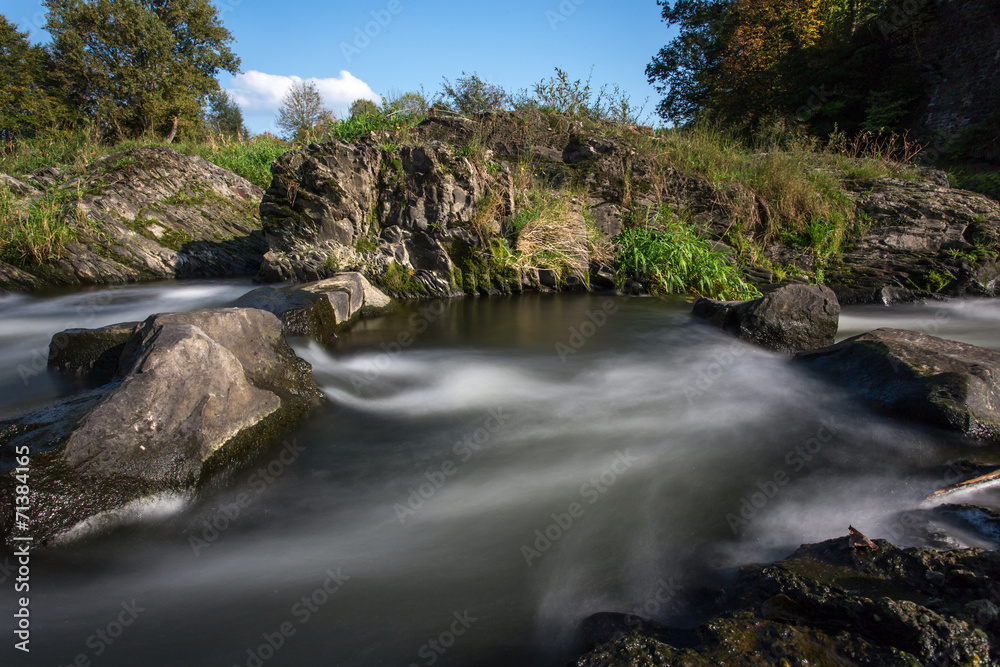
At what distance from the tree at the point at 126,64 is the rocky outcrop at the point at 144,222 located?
18.4 m

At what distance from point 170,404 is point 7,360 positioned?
3.34 meters

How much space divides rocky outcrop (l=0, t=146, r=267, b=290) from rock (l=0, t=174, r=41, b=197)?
0.9 inches

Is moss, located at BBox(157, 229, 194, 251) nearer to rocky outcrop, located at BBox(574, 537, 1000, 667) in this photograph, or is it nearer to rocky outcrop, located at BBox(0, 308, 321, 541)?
rocky outcrop, located at BBox(0, 308, 321, 541)

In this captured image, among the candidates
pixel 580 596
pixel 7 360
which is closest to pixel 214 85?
pixel 7 360

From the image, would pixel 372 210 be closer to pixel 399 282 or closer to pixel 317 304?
pixel 399 282

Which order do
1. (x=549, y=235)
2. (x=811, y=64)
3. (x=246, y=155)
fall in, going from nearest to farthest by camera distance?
1. (x=549, y=235)
2. (x=246, y=155)
3. (x=811, y=64)

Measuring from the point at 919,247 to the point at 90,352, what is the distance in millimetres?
12078

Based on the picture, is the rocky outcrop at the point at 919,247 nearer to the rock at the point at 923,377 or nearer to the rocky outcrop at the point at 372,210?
the rock at the point at 923,377

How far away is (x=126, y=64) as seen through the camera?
2691 centimetres

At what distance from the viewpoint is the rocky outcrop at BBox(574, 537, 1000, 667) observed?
1.38 metres

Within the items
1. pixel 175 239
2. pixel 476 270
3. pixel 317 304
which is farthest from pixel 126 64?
pixel 317 304

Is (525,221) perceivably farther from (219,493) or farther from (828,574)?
(828,574)

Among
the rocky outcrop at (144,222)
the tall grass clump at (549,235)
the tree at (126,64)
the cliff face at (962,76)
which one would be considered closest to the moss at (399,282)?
the tall grass clump at (549,235)

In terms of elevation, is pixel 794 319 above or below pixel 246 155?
below
